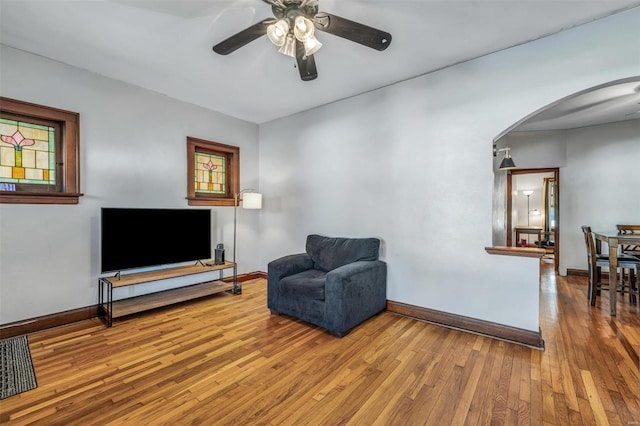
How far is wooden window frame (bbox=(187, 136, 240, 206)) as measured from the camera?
3.98 meters

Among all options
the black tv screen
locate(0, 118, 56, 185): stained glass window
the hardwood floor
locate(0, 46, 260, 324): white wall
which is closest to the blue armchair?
the hardwood floor

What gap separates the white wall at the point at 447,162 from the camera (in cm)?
238

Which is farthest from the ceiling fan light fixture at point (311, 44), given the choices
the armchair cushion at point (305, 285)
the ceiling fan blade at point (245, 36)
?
the armchair cushion at point (305, 285)

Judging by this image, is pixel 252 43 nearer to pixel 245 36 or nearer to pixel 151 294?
pixel 245 36

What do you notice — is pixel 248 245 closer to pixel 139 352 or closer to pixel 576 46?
pixel 139 352

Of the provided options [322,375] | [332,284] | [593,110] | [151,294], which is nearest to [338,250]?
[332,284]

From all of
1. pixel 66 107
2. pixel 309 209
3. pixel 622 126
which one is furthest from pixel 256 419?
pixel 622 126

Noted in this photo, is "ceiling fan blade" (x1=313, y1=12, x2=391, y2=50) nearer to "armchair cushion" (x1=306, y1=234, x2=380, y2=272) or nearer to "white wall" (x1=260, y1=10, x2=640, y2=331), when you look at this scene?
"white wall" (x1=260, y1=10, x2=640, y2=331)

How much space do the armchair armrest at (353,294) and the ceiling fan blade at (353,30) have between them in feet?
6.37

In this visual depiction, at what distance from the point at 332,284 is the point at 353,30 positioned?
6.77 ft

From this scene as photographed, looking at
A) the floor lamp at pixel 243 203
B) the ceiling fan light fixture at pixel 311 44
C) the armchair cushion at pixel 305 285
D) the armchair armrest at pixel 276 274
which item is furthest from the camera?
the floor lamp at pixel 243 203

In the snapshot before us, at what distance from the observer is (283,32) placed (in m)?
1.84

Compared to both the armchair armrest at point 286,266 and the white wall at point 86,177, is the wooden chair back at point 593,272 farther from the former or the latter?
the white wall at point 86,177

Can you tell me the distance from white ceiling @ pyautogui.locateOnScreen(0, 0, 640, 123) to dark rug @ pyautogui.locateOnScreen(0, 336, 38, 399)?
2742mm
